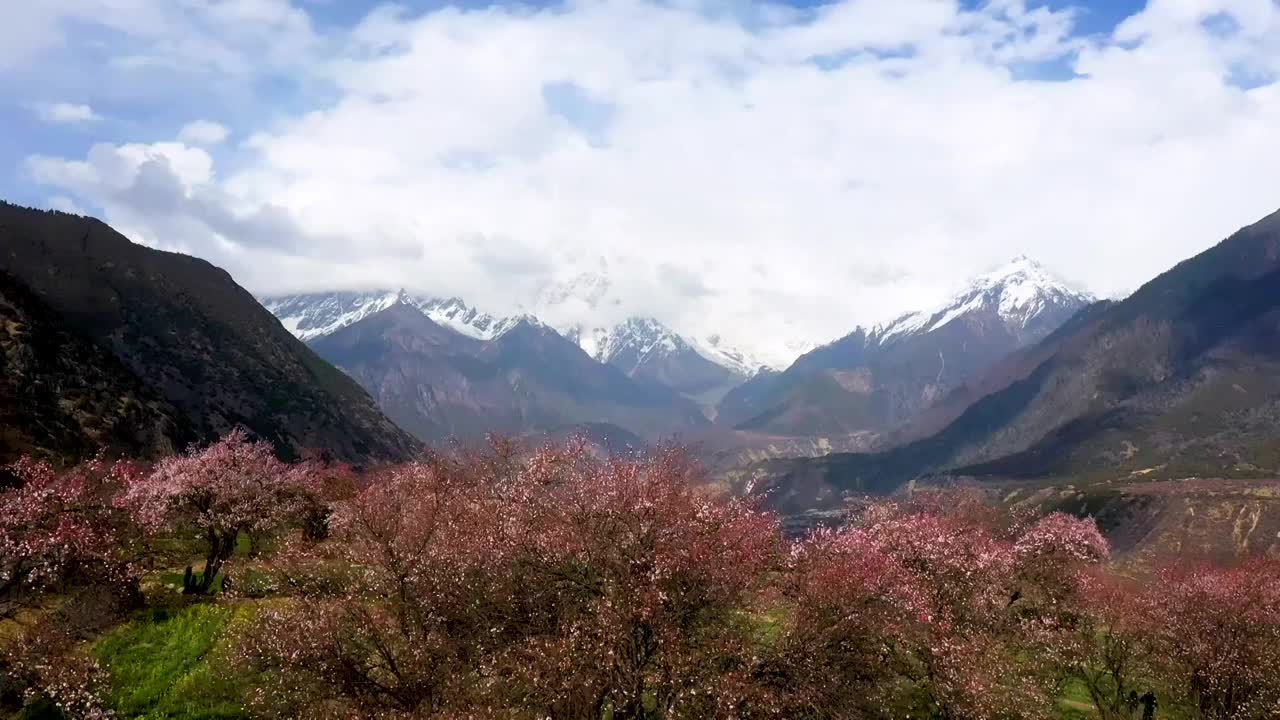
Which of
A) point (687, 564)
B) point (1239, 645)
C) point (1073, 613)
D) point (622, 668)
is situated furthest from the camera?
Result: point (1073, 613)

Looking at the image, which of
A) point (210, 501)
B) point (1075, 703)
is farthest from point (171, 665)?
point (1075, 703)

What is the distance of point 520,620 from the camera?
24.2 m

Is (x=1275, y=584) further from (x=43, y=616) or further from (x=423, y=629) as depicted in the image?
(x=43, y=616)

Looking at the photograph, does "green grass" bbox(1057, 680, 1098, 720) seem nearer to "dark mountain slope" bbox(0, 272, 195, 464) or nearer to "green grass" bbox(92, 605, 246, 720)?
"green grass" bbox(92, 605, 246, 720)

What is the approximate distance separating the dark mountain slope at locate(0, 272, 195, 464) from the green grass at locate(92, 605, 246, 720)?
47.2 m

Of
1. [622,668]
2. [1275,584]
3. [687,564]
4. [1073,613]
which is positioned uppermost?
[687,564]

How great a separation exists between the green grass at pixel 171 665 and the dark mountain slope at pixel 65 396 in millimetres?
47202

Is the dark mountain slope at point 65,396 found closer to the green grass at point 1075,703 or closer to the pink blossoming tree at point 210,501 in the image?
the pink blossoming tree at point 210,501

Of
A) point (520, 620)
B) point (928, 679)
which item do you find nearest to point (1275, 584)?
point (928, 679)

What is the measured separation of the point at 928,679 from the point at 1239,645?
16.5 meters

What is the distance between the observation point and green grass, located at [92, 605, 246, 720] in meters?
25.9

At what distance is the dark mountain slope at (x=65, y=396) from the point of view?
262ft

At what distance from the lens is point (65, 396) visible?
3829 inches

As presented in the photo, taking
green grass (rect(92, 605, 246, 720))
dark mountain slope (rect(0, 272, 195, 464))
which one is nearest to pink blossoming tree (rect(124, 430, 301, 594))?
green grass (rect(92, 605, 246, 720))
